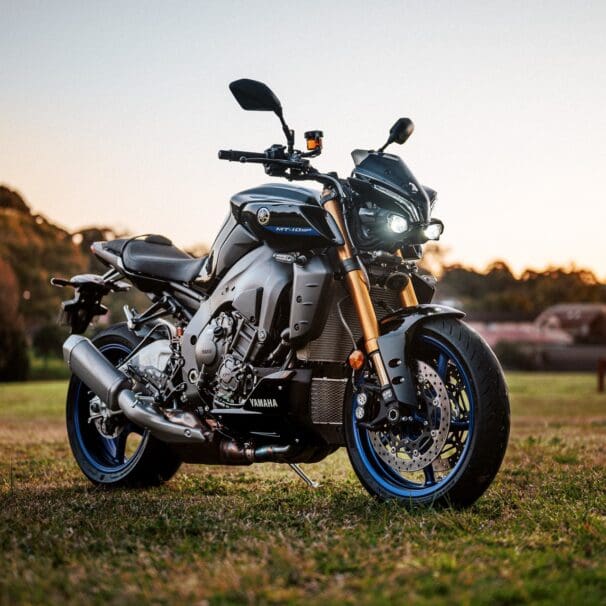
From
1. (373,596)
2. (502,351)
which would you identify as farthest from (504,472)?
(502,351)

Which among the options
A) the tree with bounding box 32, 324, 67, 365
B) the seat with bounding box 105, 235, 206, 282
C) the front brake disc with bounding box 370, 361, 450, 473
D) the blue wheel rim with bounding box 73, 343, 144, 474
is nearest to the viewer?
the front brake disc with bounding box 370, 361, 450, 473

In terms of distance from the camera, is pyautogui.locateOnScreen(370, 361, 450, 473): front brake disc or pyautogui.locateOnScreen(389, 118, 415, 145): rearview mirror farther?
pyautogui.locateOnScreen(389, 118, 415, 145): rearview mirror

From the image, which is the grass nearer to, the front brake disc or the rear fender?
the front brake disc

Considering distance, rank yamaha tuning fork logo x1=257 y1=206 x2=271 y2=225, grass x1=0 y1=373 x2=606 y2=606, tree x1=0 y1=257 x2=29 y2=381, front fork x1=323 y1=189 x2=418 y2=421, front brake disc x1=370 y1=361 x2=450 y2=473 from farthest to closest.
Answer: tree x1=0 y1=257 x2=29 y2=381 < yamaha tuning fork logo x1=257 y1=206 x2=271 y2=225 < front fork x1=323 y1=189 x2=418 y2=421 < front brake disc x1=370 y1=361 x2=450 y2=473 < grass x1=0 y1=373 x2=606 y2=606

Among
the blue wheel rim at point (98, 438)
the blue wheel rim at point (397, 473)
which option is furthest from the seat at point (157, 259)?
the blue wheel rim at point (397, 473)

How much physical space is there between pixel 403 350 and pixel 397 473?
2.41ft

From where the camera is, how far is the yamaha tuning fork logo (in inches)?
215

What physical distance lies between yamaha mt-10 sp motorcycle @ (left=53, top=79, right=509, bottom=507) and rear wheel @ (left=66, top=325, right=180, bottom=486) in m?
0.27

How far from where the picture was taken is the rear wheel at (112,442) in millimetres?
6457

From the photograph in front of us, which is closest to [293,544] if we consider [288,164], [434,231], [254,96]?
[434,231]

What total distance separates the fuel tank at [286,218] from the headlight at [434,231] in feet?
1.63

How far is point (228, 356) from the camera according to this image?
5.67 meters

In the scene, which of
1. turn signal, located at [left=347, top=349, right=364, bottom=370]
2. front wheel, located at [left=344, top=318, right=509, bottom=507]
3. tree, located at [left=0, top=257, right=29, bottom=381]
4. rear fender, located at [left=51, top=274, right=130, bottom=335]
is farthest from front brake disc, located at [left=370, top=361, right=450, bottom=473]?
tree, located at [left=0, top=257, right=29, bottom=381]

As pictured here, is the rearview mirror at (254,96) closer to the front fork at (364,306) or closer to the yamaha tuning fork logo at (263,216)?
the yamaha tuning fork logo at (263,216)
